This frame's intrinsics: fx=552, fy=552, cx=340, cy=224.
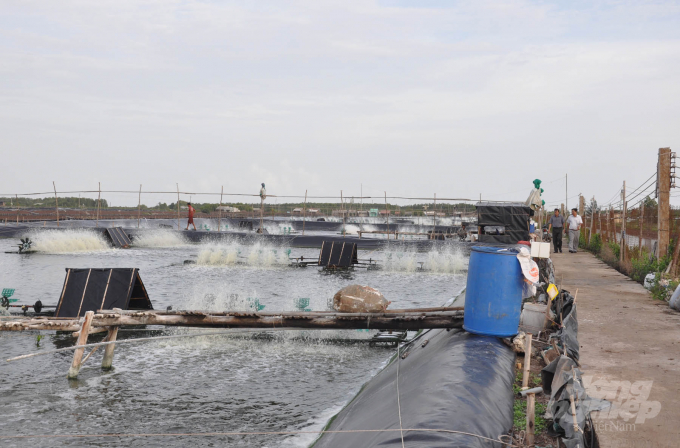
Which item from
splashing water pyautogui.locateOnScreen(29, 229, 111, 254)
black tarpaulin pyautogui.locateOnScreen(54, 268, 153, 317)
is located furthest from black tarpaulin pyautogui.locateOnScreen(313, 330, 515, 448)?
splashing water pyautogui.locateOnScreen(29, 229, 111, 254)

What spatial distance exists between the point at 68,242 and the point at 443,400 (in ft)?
93.0

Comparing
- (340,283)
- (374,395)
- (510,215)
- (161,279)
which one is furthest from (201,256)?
(374,395)

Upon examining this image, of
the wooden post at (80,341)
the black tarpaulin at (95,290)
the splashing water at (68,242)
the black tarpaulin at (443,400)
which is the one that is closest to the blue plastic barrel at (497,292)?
the black tarpaulin at (443,400)

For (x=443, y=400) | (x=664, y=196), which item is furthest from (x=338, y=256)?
(x=443, y=400)

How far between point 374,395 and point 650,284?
8827mm

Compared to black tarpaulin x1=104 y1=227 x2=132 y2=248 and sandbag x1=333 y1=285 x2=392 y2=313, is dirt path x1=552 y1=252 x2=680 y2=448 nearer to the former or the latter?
sandbag x1=333 y1=285 x2=392 y2=313

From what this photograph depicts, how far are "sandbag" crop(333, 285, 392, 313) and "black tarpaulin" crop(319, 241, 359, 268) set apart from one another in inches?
431

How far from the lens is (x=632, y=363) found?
6.09 m

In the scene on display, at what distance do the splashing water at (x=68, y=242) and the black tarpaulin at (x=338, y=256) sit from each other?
13796 millimetres

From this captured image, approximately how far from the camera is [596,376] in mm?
5586

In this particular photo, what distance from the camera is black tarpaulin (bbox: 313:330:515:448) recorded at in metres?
3.82

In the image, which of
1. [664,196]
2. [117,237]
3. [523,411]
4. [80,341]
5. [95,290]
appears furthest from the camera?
[117,237]

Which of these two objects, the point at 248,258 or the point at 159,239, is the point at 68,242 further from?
the point at 248,258

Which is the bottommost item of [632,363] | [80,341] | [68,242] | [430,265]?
[80,341]
